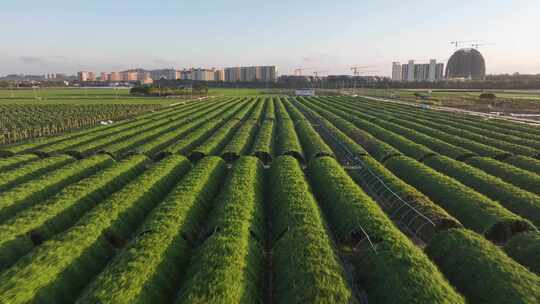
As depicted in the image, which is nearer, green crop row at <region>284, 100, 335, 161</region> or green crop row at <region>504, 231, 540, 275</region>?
green crop row at <region>504, 231, 540, 275</region>

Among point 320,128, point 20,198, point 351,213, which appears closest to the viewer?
point 351,213

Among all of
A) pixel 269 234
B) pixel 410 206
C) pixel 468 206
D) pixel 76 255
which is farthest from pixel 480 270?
pixel 76 255

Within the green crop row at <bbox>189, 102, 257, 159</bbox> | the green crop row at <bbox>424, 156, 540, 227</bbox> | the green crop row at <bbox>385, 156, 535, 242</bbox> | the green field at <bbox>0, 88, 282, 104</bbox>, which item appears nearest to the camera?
the green crop row at <bbox>385, 156, 535, 242</bbox>

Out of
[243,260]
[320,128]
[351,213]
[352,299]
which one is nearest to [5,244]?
[243,260]

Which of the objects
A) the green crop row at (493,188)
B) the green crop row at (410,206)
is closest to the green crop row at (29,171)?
the green crop row at (410,206)

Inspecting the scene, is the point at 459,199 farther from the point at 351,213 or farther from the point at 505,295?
the point at 505,295

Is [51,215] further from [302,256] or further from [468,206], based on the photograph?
[468,206]

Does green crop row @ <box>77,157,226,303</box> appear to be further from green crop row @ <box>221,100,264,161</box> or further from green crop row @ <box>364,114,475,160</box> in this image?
green crop row @ <box>364,114,475,160</box>

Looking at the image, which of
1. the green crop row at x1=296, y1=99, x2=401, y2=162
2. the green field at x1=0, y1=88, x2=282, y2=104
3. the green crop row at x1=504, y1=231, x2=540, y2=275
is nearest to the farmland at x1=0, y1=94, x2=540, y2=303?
the green crop row at x1=504, y1=231, x2=540, y2=275
